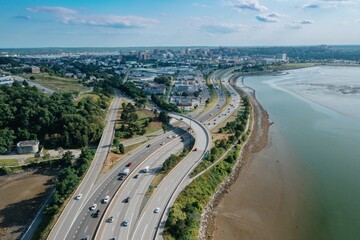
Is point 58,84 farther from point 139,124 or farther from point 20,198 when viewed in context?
point 20,198

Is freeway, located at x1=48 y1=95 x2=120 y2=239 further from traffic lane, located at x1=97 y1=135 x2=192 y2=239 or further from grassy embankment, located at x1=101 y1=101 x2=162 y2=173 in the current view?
traffic lane, located at x1=97 y1=135 x2=192 y2=239

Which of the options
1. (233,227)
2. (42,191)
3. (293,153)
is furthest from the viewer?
(293,153)

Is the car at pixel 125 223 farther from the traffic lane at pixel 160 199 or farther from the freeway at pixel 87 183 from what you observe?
the freeway at pixel 87 183

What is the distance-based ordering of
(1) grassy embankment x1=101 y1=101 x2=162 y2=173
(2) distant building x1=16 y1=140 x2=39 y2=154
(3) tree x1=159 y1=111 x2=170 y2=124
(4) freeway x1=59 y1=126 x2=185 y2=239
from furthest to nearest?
(3) tree x1=159 y1=111 x2=170 y2=124, (2) distant building x1=16 y1=140 x2=39 y2=154, (1) grassy embankment x1=101 y1=101 x2=162 y2=173, (4) freeway x1=59 y1=126 x2=185 y2=239

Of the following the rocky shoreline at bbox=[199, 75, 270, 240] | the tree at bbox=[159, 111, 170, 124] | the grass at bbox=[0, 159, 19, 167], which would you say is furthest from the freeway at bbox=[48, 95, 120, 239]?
the rocky shoreline at bbox=[199, 75, 270, 240]

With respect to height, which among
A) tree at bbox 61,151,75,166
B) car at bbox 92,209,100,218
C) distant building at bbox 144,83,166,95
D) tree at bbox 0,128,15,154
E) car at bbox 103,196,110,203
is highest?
distant building at bbox 144,83,166,95

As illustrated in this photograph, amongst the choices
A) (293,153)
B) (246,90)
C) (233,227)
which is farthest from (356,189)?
(246,90)

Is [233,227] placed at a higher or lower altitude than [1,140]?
lower

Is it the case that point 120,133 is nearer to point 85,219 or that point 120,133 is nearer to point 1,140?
point 1,140
